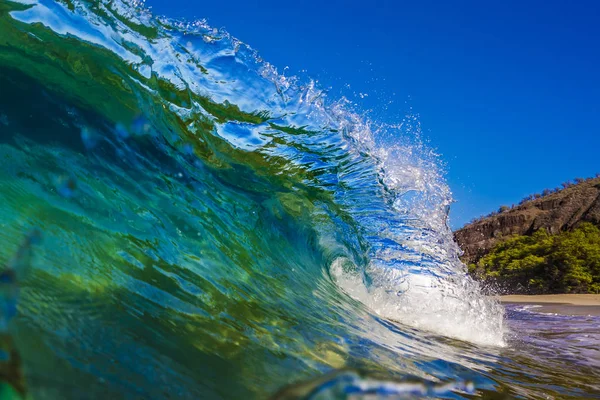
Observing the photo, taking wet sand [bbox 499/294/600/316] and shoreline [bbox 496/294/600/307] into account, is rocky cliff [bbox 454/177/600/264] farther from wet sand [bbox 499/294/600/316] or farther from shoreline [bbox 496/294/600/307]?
wet sand [bbox 499/294/600/316]

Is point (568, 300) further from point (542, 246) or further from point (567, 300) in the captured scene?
point (542, 246)

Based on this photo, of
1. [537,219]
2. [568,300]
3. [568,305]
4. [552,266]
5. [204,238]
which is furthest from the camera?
[537,219]

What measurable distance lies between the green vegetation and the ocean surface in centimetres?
1875

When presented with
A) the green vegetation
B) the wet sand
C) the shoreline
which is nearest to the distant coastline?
the green vegetation

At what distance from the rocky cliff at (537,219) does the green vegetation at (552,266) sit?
8.29 ft

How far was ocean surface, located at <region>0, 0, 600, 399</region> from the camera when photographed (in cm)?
136

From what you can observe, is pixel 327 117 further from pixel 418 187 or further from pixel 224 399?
pixel 224 399

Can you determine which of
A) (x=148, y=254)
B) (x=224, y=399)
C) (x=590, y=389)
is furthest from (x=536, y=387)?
(x=148, y=254)

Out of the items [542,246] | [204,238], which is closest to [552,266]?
[542,246]

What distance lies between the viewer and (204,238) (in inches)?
118

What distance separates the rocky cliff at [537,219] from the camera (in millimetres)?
30391

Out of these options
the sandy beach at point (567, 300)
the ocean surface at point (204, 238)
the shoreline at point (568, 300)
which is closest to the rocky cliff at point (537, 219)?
the shoreline at point (568, 300)

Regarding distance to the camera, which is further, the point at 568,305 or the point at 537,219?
the point at 537,219

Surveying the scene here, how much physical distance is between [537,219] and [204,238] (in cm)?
3630
